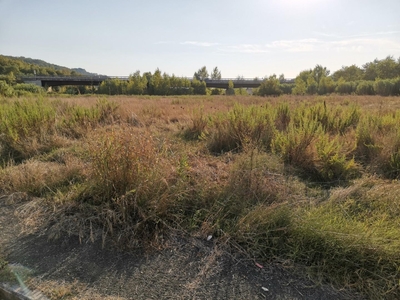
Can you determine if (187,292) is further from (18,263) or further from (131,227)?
(18,263)

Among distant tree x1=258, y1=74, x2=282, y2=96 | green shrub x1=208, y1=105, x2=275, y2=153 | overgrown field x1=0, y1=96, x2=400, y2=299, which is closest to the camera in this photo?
overgrown field x1=0, y1=96, x2=400, y2=299

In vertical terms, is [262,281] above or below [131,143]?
below

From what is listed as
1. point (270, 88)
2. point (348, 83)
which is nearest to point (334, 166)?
point (270, 88)

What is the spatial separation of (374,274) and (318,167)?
2.14 meters

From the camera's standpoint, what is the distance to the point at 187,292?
1866 millimetres

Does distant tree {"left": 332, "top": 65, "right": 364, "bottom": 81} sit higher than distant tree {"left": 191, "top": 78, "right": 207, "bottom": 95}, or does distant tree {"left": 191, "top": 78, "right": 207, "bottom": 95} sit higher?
distant tree {"left": 332, "top": 65, "right": 364, "bottom": 81}

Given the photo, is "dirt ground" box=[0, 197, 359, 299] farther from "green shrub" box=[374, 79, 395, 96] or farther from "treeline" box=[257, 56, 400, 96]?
"green shrub" box=[374, 79, 395, 96]

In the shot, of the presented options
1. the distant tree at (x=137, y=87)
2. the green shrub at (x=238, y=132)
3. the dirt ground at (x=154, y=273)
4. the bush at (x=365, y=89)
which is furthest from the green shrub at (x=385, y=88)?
the distant tree at (x=137, y=87)

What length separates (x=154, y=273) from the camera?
6.72ft

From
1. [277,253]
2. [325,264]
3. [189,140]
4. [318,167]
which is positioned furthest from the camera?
[189,140]

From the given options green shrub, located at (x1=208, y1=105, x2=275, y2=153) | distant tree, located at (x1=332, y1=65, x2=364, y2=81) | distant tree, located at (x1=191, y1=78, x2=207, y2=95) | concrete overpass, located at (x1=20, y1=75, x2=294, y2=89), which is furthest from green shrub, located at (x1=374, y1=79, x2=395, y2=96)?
concrete overpass, located at (x1=20, y1=75, x2=294, y2=89)

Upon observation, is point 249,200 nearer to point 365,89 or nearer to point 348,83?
point 365,89

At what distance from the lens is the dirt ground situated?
185 centimetres

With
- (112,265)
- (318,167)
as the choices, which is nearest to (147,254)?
(112,265)
